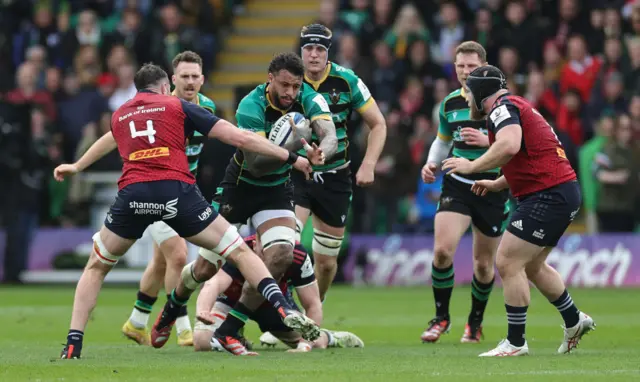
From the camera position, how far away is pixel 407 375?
9.38m

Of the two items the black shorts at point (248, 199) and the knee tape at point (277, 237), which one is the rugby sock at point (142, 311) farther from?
the knee tape at point (277, 237)

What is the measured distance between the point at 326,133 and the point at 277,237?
1003 mm

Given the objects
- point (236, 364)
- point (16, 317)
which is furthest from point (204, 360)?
point (16, 317)

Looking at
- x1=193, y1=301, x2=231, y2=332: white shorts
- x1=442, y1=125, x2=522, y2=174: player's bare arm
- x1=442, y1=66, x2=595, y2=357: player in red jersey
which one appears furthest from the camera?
x1=193, y1=301, x2=231, y2=332: white shorts

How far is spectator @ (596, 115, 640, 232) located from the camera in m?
21.5

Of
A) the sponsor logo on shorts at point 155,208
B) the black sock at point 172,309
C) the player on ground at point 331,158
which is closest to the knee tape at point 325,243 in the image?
the player on ground at point 331,158

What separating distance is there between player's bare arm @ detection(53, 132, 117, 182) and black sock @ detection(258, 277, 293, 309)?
2.16 m

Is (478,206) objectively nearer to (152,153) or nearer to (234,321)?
(234,321)

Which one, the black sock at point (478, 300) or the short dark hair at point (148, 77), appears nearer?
the short dark hair at point (148, 77)

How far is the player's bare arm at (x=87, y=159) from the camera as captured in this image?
11852 millimetres

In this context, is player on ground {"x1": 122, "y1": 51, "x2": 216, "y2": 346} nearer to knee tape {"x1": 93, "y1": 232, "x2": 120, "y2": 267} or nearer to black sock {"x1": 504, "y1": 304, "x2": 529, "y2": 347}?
knee tape {"x1": 93, "y1": 232, "x2": 120, "y2": 267}

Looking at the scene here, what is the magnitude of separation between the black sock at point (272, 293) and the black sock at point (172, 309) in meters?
1.73

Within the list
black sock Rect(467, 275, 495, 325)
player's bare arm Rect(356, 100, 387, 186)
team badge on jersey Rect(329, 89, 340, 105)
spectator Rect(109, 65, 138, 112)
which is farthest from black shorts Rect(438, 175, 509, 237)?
spectator Rect(109, 65, 138, 112)

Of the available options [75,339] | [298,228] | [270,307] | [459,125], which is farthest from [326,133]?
[75,339]
